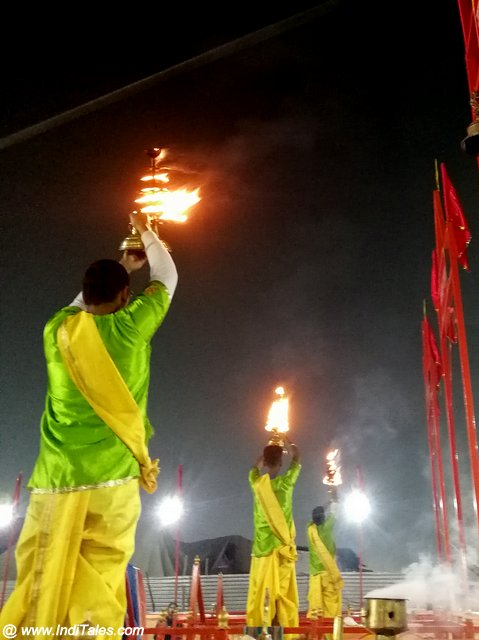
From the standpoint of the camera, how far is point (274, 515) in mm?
6320

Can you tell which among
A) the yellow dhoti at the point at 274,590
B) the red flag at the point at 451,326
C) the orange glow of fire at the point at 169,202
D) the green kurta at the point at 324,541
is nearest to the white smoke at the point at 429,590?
the green kurta at the point at 324,541

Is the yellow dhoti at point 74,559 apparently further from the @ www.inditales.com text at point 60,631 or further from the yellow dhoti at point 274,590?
the yellow dhoti at point 274,590

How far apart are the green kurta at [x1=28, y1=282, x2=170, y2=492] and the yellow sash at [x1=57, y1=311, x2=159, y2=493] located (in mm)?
39

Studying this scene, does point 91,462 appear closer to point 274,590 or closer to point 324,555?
point 274,590

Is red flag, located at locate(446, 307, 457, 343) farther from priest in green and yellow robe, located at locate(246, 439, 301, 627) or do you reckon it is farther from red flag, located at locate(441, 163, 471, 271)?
priest in green and yellow robe, located at locate(246, 439, 301, 627)

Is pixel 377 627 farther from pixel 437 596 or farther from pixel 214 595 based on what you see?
pixel 214 595

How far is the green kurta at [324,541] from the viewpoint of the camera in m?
9.07

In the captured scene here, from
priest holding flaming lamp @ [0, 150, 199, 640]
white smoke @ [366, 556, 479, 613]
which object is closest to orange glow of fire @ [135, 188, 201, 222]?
priest holding flaming lamp @ [0, 150, 199, 640]

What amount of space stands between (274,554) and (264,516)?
1.42 ft

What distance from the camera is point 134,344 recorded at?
93.4 inches

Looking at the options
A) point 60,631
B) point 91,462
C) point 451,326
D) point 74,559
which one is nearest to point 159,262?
point 91,462

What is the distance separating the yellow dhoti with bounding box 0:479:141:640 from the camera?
1990mm

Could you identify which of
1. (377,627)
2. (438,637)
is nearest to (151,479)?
(377,627)

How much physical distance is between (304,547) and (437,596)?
475 centimetres
